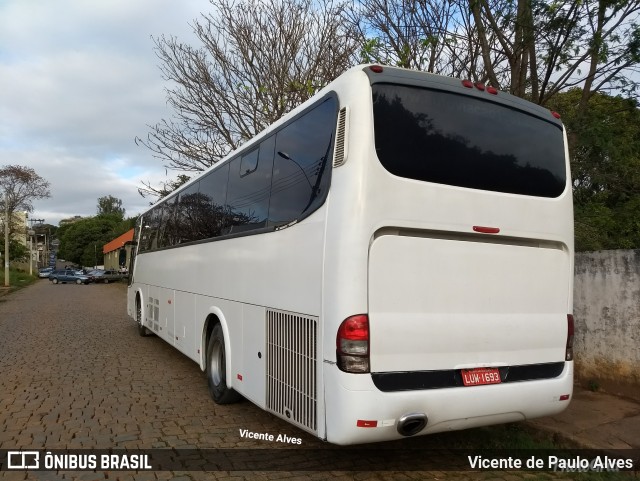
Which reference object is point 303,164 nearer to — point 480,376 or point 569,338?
point 480,376

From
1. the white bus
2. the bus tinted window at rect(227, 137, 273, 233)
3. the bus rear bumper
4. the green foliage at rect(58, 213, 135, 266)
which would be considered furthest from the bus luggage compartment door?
the green foliage at rect(58, 213, 135, 266)

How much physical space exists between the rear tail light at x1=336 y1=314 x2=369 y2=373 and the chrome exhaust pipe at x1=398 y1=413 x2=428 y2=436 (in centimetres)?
47

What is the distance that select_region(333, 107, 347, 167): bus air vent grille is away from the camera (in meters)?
3.85

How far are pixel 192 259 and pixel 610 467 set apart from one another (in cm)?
576

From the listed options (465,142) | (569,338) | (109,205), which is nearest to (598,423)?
(569,338)

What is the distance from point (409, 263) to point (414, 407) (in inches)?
41.2

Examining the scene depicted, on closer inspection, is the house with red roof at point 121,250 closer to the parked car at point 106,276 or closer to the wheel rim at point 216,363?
the parked car at point 106,276

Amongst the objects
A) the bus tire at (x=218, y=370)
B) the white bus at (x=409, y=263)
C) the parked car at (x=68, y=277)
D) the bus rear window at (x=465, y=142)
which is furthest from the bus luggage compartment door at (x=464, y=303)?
the parked car at (x=68, y=277)

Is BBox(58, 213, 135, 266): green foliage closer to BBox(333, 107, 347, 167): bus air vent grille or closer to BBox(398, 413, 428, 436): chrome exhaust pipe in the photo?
BBox(333, 107, 347, 167): bus air vent grille

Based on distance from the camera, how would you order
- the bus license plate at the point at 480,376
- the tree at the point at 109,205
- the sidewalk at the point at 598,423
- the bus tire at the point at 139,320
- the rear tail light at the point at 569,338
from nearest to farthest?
the bus license plate at the point at 480,376, the rear tail light at the point at 569,338, the sidewalk at the point at 598,423, the bus tire at the point at 139,320, the tree at the point at 109,205

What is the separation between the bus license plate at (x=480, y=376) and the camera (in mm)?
4018

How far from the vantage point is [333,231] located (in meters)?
3.80

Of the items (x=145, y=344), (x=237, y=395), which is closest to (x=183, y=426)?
(x=237, y=395)

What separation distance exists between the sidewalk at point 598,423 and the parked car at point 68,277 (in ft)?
164
